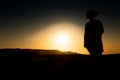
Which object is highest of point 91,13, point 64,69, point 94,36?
point 91,13

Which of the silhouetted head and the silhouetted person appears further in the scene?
the silhouetted person

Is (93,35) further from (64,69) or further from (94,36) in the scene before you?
(64,69)

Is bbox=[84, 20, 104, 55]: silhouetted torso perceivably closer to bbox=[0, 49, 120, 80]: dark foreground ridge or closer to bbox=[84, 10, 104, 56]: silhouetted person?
bbox=[84, 10, 104, 56]: silhouetted person

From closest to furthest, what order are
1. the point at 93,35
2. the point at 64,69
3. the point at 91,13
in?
1. the point at 64,69
2. the point at 91,13
3. the point at 93,35

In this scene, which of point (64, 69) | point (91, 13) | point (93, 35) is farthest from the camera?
point (93, 35)

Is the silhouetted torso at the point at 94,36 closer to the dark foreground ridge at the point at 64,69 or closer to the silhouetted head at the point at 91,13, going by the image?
the silhouetted head at the point at 91,13

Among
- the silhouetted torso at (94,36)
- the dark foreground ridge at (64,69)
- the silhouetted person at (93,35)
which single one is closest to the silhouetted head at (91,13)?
the silhouetted person at (93,35)

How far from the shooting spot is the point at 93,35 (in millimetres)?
7188

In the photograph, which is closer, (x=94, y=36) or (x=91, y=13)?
(x=91, y=13)

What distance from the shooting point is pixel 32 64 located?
5.95m

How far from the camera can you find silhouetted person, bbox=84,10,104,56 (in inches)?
277

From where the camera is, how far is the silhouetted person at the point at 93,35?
23.1 feet

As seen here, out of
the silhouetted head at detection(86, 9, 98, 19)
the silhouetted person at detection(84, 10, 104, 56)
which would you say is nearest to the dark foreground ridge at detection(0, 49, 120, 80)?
the silhouetted person at detection(84, 10, 104, 56)

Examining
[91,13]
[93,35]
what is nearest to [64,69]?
[93,35]
